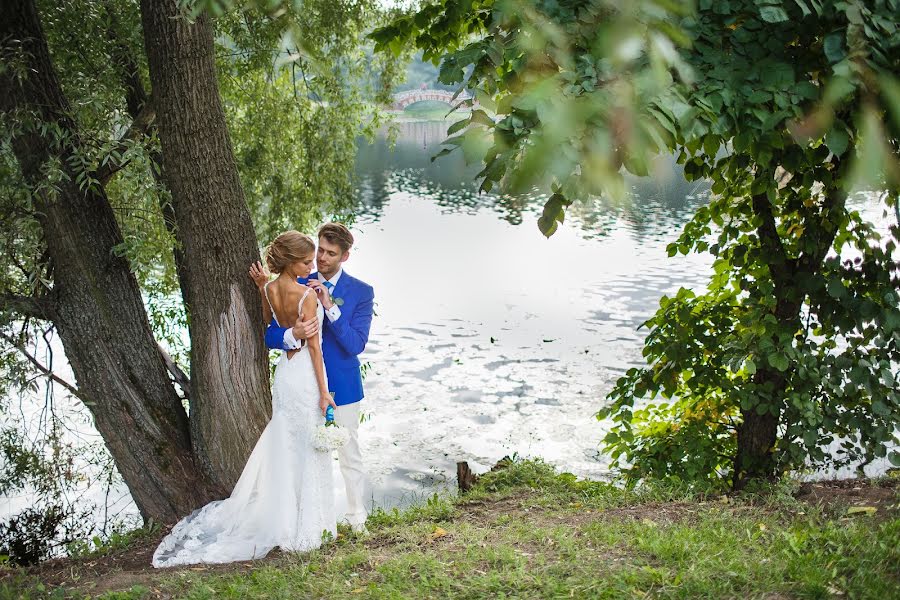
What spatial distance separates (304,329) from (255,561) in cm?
143

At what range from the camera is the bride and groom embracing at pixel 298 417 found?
494cm

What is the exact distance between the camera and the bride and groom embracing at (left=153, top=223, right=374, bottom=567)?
494cm

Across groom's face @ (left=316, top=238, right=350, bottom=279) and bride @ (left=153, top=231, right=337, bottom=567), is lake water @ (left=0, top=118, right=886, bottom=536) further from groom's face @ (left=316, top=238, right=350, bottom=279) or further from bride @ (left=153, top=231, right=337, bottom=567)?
bride @ (left=153, top=231, right=337, bottom=567)

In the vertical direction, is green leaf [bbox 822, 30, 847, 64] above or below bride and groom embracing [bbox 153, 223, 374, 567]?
above

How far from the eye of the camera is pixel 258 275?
5.23 metres

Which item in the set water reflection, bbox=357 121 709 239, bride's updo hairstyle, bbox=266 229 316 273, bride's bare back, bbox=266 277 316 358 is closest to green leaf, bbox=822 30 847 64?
bride's updo hairstyle, bbox=266 229 316 273

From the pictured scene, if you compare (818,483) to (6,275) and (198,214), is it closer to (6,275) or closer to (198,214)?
(198,214)

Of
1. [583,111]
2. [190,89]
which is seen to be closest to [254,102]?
Answer: [190,89]

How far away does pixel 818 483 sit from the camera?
224 inches

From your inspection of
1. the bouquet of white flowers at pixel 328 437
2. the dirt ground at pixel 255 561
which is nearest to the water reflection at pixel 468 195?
the dirt ground at pixel 255 561

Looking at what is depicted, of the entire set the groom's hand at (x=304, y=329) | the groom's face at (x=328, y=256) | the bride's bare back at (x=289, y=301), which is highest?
the groom's face at (x=328, y=256)

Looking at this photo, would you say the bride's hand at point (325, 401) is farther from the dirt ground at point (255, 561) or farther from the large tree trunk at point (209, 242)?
the dirt ground at point (255, 561)

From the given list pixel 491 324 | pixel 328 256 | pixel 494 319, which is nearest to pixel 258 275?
pixel 328 256

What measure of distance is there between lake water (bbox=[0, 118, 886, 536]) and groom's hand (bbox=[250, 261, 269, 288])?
5.74ft
